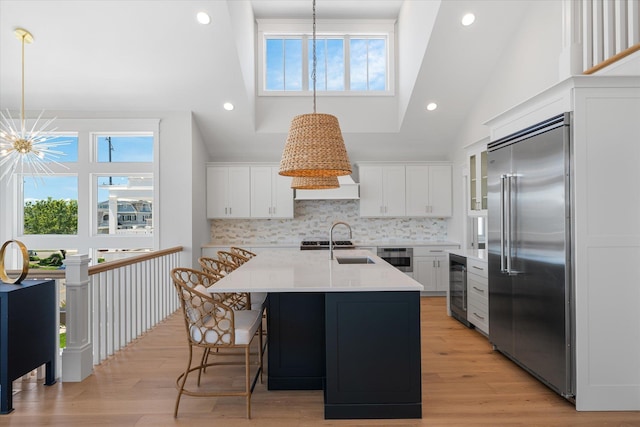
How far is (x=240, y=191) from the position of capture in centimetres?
682

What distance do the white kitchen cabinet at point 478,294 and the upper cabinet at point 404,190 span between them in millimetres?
2219

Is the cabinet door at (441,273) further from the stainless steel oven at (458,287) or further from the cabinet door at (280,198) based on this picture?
the cabinet door at (280,198)

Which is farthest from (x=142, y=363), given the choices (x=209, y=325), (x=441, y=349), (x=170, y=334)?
(x=441, y=349)

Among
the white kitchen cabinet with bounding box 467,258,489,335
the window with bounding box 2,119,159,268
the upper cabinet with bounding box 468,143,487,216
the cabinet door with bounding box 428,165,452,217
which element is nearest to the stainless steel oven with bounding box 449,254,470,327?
the white kitchen cabinet with bounding box 467,258,489,335

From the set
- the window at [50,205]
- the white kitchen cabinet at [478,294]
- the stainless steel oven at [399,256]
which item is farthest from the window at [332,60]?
the window at [50,205]

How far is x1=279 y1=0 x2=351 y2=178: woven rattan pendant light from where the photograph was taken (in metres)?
2.93

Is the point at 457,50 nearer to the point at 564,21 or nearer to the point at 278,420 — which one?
the point at 564,21

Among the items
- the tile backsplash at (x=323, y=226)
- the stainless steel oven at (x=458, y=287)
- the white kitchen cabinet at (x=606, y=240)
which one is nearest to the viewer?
the white kitchen cabinet at (x=606, y=240)

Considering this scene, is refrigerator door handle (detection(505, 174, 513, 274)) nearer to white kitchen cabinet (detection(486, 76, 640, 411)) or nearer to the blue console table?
white kitchen cabinet (detection(486, 76, 640, 411))

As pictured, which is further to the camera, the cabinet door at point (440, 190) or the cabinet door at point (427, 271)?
the cabinet door at point (440, 190)

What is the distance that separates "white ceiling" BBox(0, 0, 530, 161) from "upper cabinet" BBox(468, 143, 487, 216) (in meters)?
1.07

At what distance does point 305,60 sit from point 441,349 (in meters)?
4.76

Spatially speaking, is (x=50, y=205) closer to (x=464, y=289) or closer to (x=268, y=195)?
(x=268, y=195)

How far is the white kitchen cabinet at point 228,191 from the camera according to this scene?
22.4 ft
